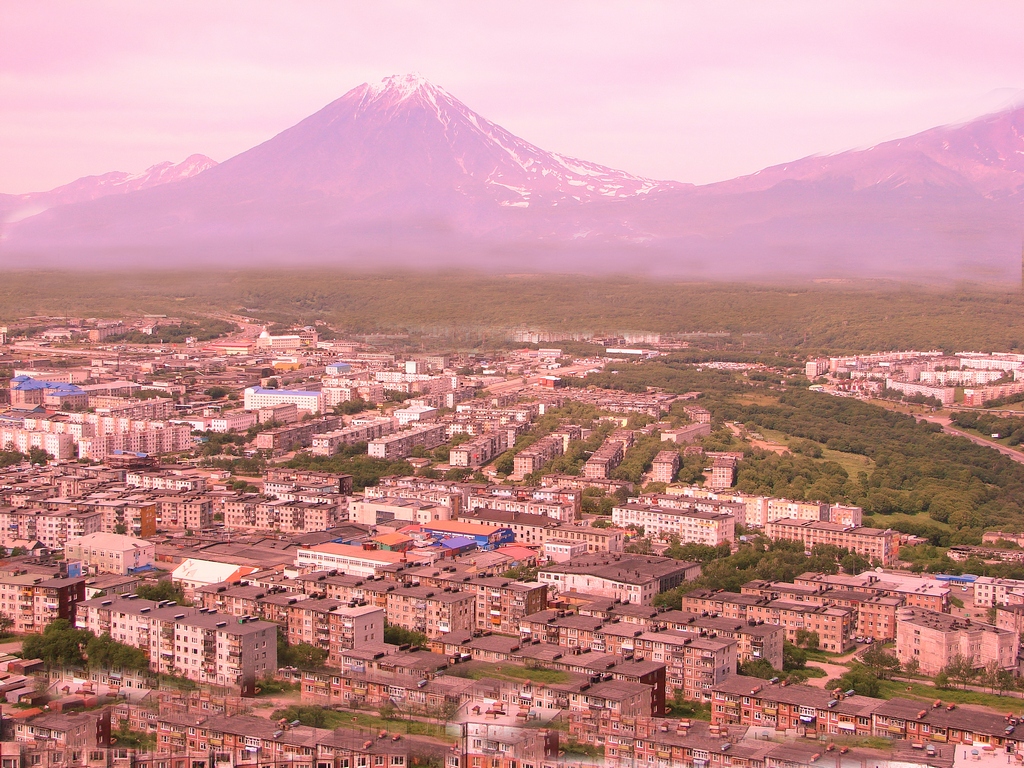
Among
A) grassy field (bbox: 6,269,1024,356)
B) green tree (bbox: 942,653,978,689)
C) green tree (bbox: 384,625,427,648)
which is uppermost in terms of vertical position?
grassy field (bbox: 6,269,1024,356)

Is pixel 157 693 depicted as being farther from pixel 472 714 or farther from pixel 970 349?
pixel 970 349

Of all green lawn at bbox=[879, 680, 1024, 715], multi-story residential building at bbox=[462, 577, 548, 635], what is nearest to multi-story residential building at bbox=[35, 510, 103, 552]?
multi-story residential building at bbox=[462, 577, 548, 635]

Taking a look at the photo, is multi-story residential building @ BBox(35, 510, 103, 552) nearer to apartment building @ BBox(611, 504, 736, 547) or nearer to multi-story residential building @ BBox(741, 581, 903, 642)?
apartment building @ BBox(611, 504, 736, 547)

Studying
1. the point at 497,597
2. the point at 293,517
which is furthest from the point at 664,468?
the point at 497,597

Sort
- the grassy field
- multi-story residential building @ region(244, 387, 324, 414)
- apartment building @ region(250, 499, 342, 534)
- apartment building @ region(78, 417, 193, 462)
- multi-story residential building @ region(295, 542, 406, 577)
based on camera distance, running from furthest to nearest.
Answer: the grassy field → multi-story residential building @ region(244, 387, 324, 414) → apartment building @ region(78, 417, 193, 462) → apartment building @ region(250, 499, 342, 534) → multi-story residential building @ region(295, 542, 406, 577)

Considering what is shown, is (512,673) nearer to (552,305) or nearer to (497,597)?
(497,597)
